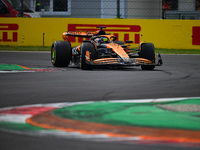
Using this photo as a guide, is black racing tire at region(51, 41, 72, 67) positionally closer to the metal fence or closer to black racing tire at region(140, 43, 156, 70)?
black racing tire at region(140, 43, 156, 70)

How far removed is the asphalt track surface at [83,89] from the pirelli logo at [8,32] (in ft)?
29.1

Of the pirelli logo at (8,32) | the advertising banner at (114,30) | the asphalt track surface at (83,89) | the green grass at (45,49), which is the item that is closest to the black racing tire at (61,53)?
the asphalt track surface at (83,89)

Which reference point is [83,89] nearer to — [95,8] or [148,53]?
[148,53]

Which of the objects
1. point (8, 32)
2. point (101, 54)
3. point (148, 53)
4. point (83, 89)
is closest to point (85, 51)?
point (101, 54)

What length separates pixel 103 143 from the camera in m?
4.00

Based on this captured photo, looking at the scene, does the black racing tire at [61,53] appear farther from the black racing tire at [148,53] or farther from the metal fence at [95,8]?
the metal fence at [95,8]

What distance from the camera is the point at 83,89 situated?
7609 millimetres

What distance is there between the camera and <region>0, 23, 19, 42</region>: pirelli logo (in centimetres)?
1933

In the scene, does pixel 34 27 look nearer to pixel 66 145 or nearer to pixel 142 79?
pixel 142 79

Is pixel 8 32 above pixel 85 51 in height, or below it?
above

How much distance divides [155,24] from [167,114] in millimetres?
14571

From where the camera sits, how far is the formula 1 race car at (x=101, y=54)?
36.0 ft

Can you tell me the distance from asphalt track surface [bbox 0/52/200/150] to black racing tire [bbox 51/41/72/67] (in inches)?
43.2

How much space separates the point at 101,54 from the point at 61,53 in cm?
98
